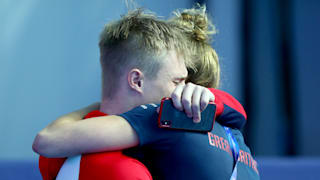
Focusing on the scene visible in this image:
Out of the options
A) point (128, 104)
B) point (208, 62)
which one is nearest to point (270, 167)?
point (208, 62)

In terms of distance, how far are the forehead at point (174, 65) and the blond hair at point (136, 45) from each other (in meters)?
0.01

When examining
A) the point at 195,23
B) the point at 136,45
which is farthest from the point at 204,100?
the point at 195,23

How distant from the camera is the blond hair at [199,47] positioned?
1.13m

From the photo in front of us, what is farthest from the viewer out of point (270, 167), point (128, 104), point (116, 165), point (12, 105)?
point (12, 105)

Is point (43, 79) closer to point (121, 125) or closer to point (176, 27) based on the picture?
point (176, 27)

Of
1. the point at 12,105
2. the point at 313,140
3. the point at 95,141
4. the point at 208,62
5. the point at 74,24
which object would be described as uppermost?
the point at 74,24

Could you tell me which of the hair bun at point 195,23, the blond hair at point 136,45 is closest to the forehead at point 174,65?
the blond hair at point 136,45

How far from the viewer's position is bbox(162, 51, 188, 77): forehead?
103cm

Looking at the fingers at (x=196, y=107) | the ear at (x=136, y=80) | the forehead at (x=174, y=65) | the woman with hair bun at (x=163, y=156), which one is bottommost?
the woman with hair bun at (x=163, y=156)

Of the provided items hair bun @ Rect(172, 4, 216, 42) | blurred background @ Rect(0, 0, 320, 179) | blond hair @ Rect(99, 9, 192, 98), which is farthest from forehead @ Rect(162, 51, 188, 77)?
blurred background @ Rect(0, 0, 320, 179)

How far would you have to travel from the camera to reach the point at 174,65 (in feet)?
3.40

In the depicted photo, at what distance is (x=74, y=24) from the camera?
2.55 metres

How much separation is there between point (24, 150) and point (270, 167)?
1.37 meters

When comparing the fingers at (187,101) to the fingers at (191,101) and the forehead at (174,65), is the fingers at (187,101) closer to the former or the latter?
the fingers at (191,101)
